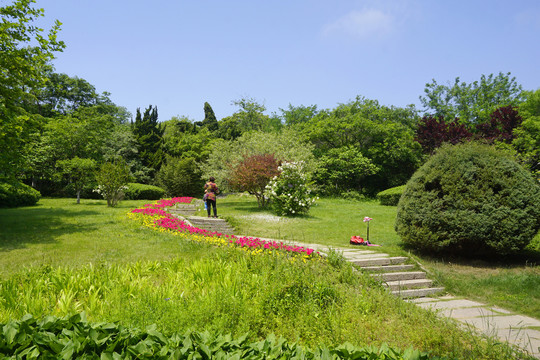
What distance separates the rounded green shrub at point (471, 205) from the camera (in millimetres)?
7004

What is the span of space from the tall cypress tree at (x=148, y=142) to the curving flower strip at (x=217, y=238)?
19879 mm

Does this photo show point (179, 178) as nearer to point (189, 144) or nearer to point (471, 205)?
point (189, 144)

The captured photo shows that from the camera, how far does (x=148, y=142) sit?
32562mm

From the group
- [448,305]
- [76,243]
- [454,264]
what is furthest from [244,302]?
[76,243]

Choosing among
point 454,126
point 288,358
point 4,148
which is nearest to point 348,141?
point 454,126

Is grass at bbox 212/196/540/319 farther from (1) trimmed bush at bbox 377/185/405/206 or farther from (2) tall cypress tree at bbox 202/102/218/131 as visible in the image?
(2) tall cypress tree at bbox 202/102/218/131

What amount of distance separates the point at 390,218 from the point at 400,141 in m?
17.3

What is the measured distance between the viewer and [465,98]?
127 feet

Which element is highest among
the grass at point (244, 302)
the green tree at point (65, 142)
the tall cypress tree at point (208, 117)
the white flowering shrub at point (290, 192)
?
the tall cypress tree at point (208, 117)

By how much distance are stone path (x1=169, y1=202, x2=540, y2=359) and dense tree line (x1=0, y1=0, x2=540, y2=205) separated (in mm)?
6264

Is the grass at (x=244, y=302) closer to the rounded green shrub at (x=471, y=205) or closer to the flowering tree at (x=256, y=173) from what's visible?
the rounded green shrub at (x=471, y=205)

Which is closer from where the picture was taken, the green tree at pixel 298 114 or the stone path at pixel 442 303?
the stone path at pixel 442 303

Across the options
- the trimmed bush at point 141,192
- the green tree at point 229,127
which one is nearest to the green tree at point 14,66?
the trimmed bush at point 141,192

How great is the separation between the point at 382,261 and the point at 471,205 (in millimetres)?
2575
